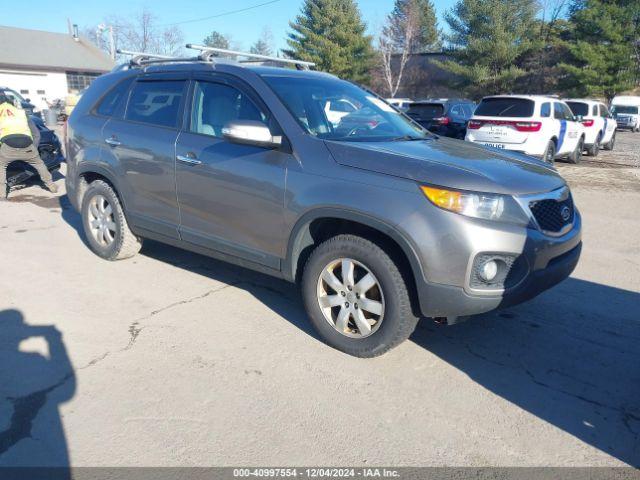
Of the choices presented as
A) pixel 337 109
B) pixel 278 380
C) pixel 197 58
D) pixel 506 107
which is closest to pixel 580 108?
pixel 506 107

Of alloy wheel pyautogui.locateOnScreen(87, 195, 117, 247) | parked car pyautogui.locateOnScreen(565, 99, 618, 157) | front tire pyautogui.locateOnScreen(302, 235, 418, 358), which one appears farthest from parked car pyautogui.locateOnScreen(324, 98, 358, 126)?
parked car pyautogui.locateOnScreen(565, 99, 618, 157)

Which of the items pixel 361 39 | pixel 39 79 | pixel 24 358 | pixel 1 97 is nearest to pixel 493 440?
pixel 24 358

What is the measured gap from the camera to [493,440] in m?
2.78

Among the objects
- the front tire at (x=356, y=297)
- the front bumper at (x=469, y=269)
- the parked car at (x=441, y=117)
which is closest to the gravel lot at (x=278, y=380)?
the front tire at (x=356, y=297)

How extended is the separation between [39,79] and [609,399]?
50580 millimetres

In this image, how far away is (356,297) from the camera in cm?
346

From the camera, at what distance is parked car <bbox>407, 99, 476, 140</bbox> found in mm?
16688

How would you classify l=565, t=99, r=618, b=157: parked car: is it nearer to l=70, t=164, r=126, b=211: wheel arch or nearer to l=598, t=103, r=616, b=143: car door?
l=598, t=103, r=616, b=143: car door

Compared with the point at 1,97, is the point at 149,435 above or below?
below

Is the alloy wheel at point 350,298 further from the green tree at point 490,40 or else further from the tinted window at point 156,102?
the green tree at point 490,40

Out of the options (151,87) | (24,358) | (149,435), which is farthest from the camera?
(151,87)

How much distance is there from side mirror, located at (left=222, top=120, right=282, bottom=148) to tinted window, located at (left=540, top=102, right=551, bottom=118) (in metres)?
10.4

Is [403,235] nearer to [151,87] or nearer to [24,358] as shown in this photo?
[24,358]

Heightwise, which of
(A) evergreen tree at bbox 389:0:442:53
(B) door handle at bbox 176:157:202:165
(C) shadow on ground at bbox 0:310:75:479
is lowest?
(C) shadow on ground at bbox 0:310:75:479
